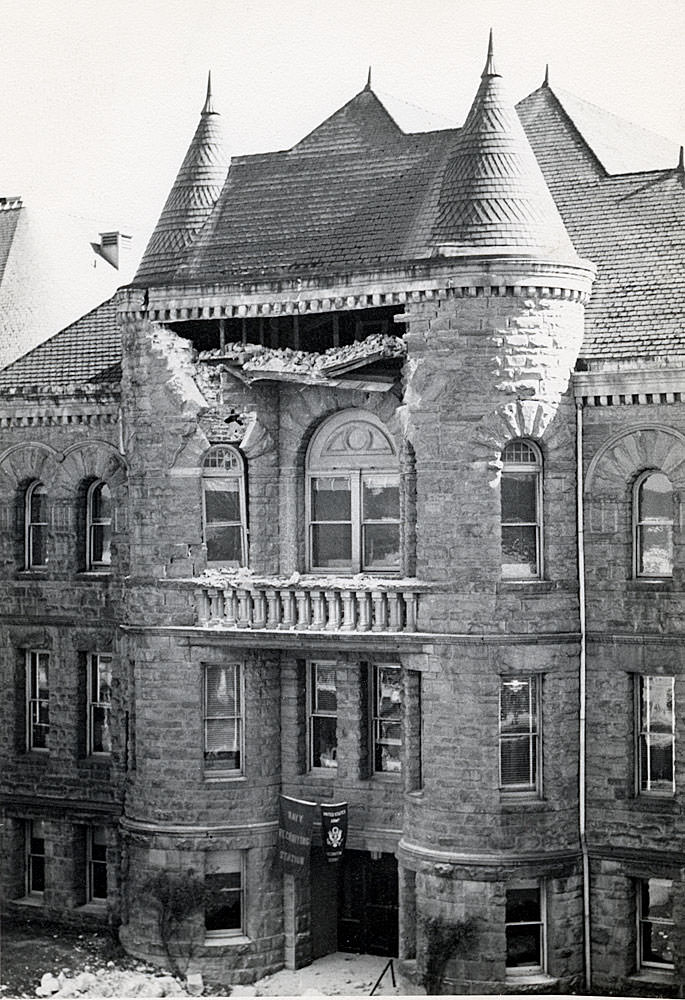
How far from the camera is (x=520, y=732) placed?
885 inches

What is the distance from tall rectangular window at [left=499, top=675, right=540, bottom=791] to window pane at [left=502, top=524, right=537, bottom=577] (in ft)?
4.16

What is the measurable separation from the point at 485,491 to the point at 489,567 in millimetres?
889

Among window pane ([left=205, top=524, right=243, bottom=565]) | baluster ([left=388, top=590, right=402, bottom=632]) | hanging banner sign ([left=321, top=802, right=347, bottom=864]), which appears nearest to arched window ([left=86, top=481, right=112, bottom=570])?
window pane ([left=205, top=524, right=243, bottom=565])

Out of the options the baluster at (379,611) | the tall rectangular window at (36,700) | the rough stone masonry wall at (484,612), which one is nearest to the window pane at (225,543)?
the baluster at (379,611)


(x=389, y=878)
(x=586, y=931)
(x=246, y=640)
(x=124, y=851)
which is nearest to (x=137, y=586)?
(x=246, y=640)

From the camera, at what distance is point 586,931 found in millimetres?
22328

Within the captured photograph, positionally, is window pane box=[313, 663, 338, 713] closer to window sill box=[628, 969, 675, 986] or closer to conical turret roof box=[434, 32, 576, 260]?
window sill box=[628, 969, 675, 986]

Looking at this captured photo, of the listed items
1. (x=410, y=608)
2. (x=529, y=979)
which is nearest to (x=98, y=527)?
(x=410, y=608)

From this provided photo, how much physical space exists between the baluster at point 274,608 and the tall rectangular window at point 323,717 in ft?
4.70

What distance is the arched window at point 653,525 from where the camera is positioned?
22344mm

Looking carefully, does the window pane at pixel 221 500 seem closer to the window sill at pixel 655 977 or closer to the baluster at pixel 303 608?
the baluster at pixel 303 608

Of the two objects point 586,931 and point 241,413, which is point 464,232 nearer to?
point 241,413

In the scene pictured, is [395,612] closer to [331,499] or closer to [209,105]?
[331,499]

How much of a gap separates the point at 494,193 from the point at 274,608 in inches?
227
